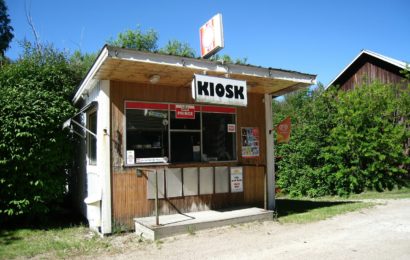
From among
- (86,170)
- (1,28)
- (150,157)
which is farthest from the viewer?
(1,28)

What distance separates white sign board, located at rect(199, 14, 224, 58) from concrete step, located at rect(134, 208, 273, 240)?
4.09 m

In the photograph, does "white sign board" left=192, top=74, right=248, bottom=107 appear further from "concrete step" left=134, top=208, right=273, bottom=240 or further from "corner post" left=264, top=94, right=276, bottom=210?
"concrete step" left=134, top=208, right=273, bottom=240

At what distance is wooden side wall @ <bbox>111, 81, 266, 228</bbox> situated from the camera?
816 centimetres

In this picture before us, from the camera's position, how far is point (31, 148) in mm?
8742

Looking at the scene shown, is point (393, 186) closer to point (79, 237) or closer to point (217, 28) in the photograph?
point (217, 28)

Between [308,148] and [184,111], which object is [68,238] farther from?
[308,148]

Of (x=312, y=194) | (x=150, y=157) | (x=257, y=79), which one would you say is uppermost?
(x=257, y=79)

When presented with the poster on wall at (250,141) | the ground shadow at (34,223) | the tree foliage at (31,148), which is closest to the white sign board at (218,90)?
the poster on wall at (250,141)

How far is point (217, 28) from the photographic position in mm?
8992

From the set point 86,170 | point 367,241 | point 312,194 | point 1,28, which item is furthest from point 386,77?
point 1,28

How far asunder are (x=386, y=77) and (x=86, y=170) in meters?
16.4

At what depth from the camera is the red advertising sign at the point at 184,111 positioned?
29.6ft

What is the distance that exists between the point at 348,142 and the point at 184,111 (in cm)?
806

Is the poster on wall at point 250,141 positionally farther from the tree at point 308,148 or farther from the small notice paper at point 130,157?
the tree at point 308,148
